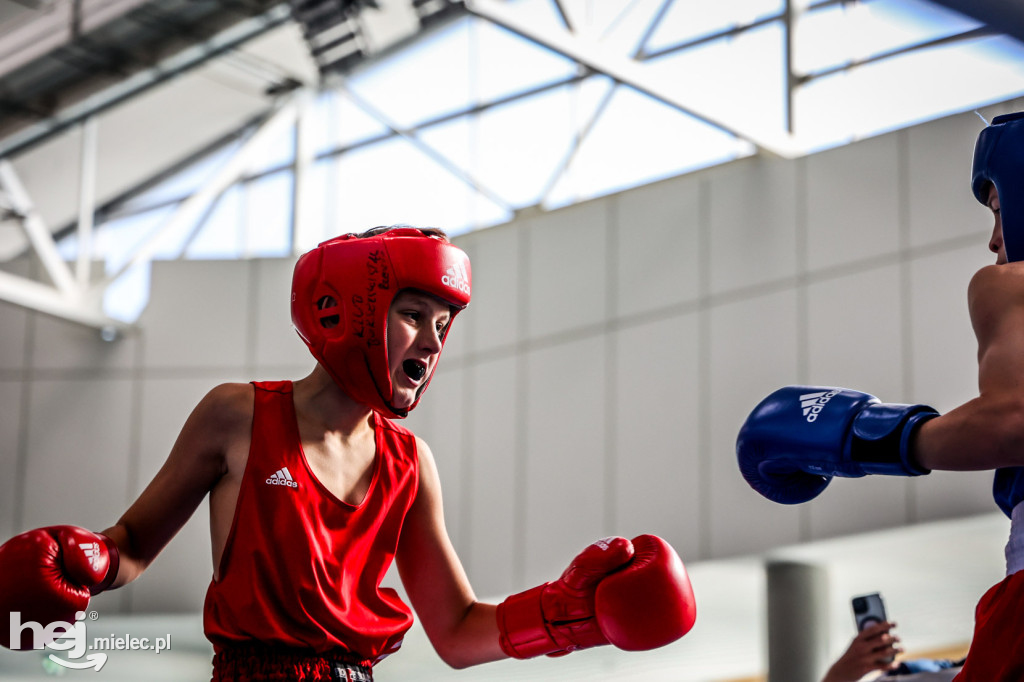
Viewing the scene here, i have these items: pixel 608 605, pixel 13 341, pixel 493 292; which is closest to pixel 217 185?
pixel 13 341

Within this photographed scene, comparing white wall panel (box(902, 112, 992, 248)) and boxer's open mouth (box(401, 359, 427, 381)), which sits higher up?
white wall panel (box(902, 112, 992, 248))

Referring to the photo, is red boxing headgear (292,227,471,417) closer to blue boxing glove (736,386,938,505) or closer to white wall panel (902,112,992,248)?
blue boxing glove (736,386,938,505)

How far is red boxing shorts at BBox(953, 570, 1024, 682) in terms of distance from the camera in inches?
71.2

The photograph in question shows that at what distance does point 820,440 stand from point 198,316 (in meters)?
9.25

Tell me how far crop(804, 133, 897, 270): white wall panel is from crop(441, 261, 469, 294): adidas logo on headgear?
488 cm

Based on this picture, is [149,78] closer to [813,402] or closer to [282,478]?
[282,478]

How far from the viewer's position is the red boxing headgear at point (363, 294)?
2.41 meters

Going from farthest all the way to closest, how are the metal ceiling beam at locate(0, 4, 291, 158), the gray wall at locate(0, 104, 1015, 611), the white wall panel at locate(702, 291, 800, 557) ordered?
the metal ceiling beam at locate(0, 4, 291, 158)
the white wall panel at locate(702, 291, 800, 557)
the gray wall at locate(0, 104, 1015, 611)

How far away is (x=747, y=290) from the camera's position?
7648 millimetres

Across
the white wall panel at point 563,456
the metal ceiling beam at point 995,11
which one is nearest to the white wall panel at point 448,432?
the white wall panel at point 563,456

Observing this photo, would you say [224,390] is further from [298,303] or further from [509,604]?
[509,604]

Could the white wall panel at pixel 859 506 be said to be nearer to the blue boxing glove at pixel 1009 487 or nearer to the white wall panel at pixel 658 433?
the white wall panel at pixel 658 433

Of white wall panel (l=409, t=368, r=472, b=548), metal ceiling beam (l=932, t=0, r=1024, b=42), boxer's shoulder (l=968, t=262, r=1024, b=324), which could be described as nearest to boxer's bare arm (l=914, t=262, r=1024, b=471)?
boxer's shoulder (l=968, t=262, r=1024, b=324)

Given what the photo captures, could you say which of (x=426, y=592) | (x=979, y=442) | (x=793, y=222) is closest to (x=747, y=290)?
(x=793, y=222)
